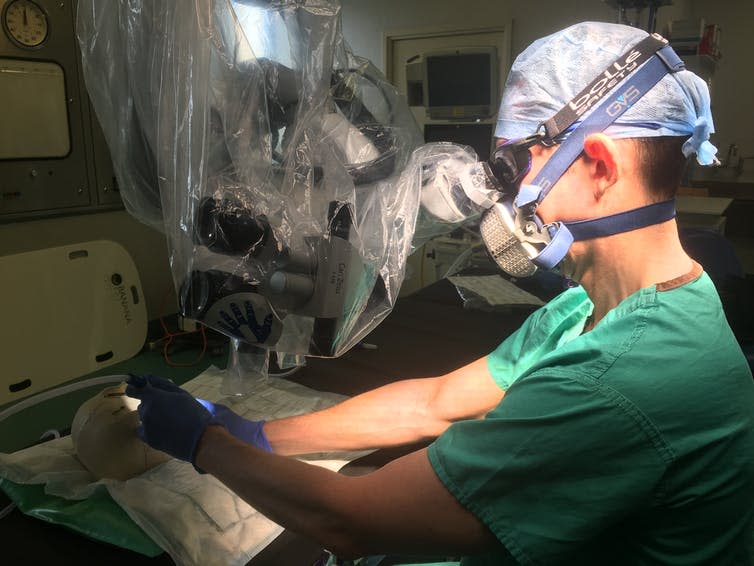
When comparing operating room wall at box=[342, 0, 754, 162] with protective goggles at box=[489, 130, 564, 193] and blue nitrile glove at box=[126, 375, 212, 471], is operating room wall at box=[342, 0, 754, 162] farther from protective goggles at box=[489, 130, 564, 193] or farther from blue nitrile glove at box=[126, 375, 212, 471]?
blue nitrile glove at box=[126, 375, 212, 471]

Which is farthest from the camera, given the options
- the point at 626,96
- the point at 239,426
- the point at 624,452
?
the point at 239,426

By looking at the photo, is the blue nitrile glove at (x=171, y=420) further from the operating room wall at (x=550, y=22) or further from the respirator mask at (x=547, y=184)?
the operating room wall at (x=550, y=22)

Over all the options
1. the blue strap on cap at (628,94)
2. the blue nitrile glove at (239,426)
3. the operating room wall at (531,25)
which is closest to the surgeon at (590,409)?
the blue strap on cap at (628,94)

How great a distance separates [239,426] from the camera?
1.10 meters

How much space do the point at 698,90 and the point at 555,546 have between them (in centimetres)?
69

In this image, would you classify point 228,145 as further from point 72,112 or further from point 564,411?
point 72,112

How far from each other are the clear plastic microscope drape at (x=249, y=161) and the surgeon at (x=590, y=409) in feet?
0.71

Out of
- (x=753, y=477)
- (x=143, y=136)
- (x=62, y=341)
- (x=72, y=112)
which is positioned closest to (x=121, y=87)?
(x=143, y=136)

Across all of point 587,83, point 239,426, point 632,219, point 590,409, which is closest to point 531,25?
point 587,83

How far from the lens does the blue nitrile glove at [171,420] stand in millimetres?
896

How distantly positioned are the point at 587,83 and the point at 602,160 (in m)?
0.13

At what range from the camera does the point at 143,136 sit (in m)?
0.78

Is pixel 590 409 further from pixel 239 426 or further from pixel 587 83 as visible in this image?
pixel 239 426

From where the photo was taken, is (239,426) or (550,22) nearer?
(239,426)
